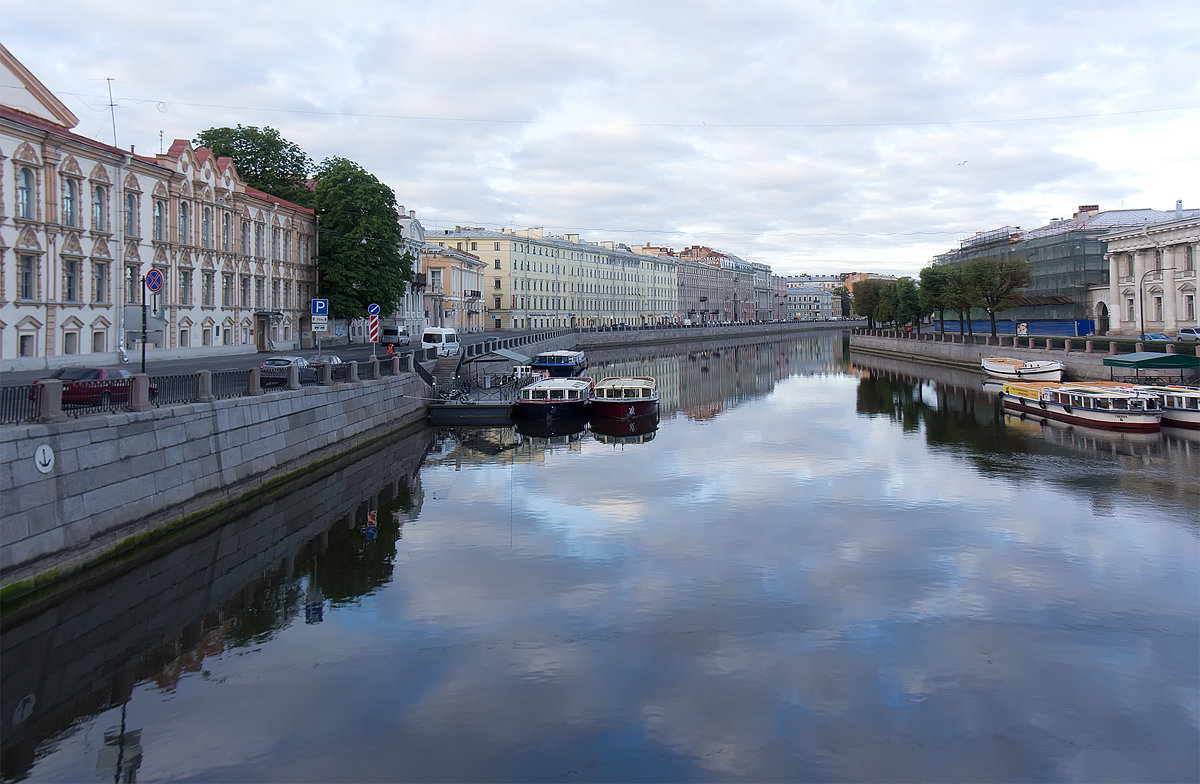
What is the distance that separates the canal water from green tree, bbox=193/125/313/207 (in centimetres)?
4579

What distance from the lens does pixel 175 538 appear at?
19938 mm

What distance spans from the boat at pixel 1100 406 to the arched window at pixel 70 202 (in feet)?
147

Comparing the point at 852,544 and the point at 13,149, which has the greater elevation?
the point at 13,149

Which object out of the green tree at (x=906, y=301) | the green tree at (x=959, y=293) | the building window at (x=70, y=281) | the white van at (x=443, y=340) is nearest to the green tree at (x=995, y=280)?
the green tree at (x=959, y=293)

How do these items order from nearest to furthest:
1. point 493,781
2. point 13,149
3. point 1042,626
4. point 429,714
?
1. point 493,781
2. point 429,714
3. point 1042,626
4. point 13,149

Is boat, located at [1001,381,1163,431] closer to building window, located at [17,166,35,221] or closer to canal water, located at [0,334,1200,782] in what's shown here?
canal water, located at [0,334,1200,782]

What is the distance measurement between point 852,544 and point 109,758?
15.6 m

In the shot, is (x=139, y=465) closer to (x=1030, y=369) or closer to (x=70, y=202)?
(x=70, y=202)

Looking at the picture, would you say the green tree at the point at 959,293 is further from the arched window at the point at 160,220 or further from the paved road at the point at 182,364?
the arched window at the point at 160,220

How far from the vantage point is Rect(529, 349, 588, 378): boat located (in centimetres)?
6109

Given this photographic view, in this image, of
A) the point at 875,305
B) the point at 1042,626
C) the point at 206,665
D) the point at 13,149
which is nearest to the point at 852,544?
the point at 1042,626

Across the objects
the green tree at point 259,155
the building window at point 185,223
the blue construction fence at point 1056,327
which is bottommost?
the blue construction fence at point 1056,327

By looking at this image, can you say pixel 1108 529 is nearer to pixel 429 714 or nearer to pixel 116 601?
pixel 429 714

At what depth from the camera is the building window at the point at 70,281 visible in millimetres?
36781
